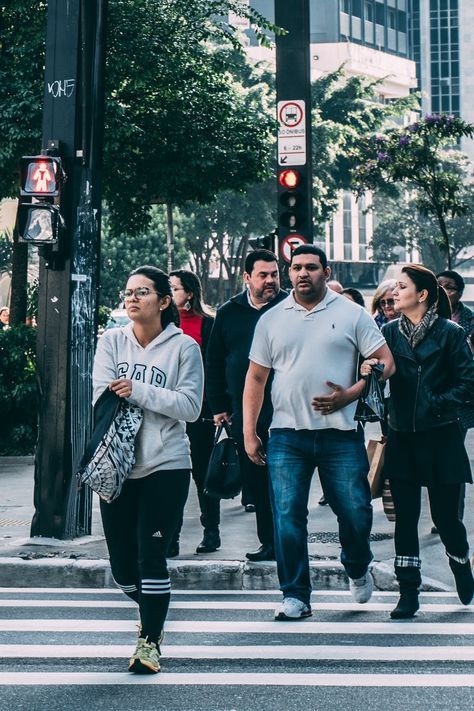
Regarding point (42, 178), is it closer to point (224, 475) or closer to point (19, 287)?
point (224, 475)

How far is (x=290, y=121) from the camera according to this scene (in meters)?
13.3

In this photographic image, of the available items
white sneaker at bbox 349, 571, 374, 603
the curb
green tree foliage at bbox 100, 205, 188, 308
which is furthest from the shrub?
green tree foliage at bbox 100, 205, 188, 308

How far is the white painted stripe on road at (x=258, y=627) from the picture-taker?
6.53 meters

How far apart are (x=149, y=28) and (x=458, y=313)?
416 inches

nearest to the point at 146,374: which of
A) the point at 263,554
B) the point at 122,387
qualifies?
the point at 122,387

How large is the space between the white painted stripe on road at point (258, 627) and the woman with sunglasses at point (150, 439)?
0.79m

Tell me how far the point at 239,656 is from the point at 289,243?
24.9 feet

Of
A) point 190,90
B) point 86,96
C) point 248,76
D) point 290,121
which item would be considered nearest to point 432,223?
point 248,76

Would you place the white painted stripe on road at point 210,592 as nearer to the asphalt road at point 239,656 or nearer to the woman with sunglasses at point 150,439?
the asphalt road at point 239,656

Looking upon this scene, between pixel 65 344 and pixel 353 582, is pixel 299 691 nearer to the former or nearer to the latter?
pixel 353 582

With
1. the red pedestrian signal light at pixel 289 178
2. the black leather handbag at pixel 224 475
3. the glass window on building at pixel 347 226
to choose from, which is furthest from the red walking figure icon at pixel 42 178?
the glass window on building at pixel 347 226

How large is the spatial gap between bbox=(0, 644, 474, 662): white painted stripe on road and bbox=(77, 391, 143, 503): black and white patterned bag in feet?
2.84

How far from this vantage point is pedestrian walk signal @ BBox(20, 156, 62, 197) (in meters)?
8.69

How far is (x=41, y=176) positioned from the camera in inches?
344
